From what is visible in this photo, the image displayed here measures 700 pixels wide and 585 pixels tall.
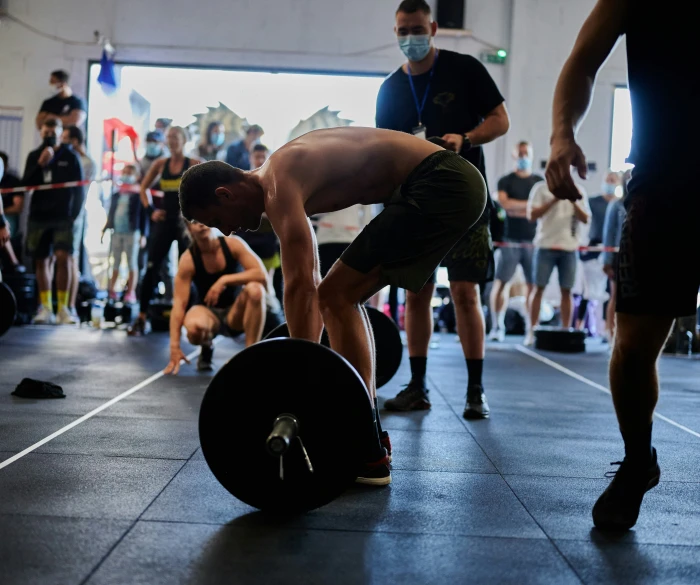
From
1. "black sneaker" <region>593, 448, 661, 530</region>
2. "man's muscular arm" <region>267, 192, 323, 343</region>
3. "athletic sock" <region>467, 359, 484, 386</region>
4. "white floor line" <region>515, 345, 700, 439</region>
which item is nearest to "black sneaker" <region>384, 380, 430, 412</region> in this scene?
"athletic sock" <region>467, 359, 484, 386</region>

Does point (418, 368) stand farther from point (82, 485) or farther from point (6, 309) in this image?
point (6, 309)

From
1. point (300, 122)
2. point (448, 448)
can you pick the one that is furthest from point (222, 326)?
point (300, 122)

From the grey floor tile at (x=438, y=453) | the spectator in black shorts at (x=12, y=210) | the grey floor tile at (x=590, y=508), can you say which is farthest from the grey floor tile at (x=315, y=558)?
the spectator in black shorts at (x=12, y=210)

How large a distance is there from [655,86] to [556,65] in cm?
898

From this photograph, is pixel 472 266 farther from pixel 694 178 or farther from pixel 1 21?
pixel 1 21

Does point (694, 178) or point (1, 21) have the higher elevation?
point (1, 21)

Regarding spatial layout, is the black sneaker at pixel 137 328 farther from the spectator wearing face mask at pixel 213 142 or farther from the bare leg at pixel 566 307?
the bare leg at pixel 566 307

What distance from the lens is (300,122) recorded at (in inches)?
402

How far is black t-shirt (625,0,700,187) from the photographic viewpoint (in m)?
1.79

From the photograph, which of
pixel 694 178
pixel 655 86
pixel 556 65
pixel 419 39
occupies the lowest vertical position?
pixel 694 178

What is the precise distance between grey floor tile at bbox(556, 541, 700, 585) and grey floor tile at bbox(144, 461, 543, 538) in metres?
0.14

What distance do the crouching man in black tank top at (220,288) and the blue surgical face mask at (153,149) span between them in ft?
14.0

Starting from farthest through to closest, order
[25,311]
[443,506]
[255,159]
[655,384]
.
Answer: [25,311], [255,159], [443,506], [655,384]

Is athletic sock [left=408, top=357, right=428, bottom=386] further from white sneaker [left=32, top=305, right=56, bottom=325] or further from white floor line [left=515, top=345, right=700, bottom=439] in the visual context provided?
white sneaker [left=32, top=305, right=56, bottom=325]
